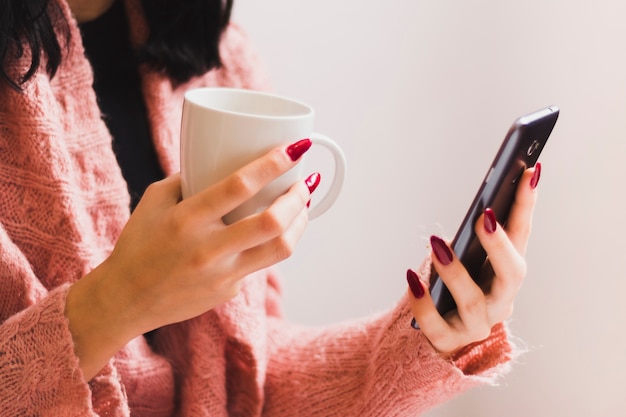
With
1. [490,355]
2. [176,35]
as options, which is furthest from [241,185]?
[176,35]

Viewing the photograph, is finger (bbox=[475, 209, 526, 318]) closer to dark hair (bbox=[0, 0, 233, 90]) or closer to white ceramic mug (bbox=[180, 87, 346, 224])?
white ceramic mug (bbox=[180, 87, 346, 224])

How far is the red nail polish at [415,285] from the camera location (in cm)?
59

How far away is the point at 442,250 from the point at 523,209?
8 cm

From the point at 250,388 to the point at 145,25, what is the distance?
1.70 ft

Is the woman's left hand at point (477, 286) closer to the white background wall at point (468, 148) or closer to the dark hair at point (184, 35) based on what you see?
the white background wall at point (468, 148)

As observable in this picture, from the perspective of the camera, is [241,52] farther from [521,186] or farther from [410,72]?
[521,186]

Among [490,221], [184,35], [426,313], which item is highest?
[184,35]

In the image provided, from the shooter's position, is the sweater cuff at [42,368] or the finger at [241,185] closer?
the finger at [241,185]

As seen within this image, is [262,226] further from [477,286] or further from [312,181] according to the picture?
[477,286]

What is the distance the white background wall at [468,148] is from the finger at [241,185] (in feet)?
1.68

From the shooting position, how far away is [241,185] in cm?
44

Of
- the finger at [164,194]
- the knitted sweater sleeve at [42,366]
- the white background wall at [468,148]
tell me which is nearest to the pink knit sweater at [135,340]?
→ the knitted sweater sleeve at [42,366]

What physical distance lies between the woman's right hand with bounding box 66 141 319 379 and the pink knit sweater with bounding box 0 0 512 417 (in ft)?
0.16

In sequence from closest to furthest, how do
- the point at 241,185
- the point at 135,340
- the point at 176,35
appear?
the point at 241,185, the point at 135,340, the point at 176,35
